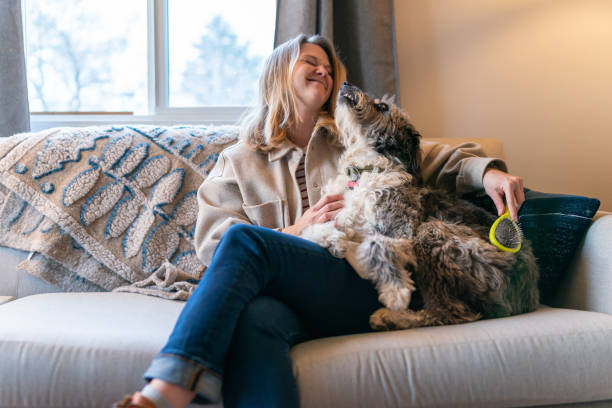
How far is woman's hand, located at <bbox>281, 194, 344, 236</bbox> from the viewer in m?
1.69

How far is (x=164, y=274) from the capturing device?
2.04 meters

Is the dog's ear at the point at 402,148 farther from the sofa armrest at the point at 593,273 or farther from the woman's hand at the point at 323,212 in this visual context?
the sofa armrest at the point at 593,273

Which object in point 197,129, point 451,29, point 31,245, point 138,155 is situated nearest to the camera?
point 31,245

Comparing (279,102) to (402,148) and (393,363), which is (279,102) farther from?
(393,363)

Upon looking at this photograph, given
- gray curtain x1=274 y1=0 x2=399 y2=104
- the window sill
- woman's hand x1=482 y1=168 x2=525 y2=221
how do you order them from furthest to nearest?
the window sill < gray curtain x1=274 y1=0 x2=399 y2=104 < woman's hand x1=482 y1=168 x2=525 y2=221

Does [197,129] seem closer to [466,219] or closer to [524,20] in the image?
[466,219]

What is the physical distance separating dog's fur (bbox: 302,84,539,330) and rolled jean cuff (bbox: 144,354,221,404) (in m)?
0.54

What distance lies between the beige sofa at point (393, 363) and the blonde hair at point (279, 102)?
3.13 ft

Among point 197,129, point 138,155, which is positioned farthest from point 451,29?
point 138,155

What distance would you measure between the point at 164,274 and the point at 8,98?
5.17 feet

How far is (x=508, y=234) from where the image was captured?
1528 millimetres

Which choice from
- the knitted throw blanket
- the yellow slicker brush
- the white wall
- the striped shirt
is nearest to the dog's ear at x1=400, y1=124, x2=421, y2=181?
the yellow slicker brush

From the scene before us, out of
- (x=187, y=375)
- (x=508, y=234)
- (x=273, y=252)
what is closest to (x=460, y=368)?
(x=508, y=234)

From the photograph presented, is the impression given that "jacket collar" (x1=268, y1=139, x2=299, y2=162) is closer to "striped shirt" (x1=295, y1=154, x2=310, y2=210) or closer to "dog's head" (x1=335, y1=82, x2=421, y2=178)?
"striped shirt" (x1=295, y1=154, x2=310, y2=210)
